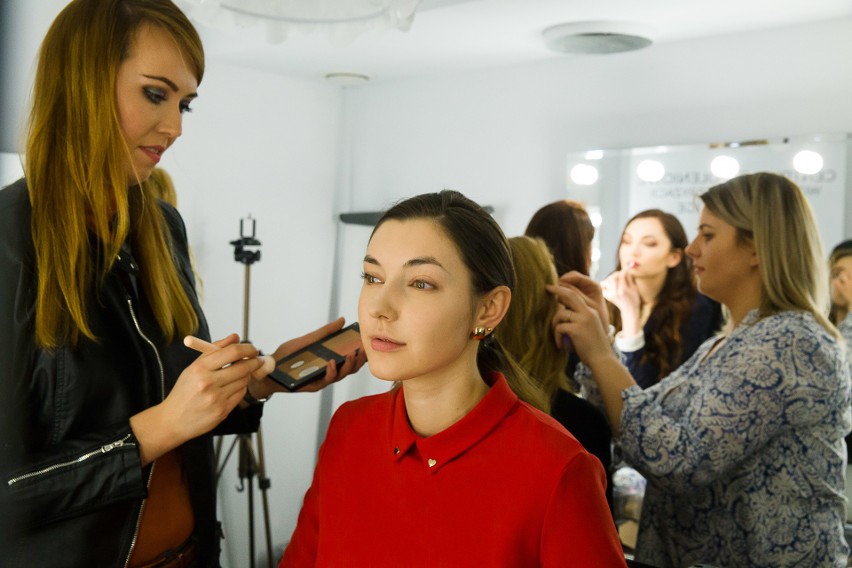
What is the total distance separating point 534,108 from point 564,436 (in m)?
2.41

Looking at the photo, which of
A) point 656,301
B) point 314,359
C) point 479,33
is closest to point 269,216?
point 479,33

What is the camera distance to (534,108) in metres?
3.18

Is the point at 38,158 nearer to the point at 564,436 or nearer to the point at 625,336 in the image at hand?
the point at 564,436

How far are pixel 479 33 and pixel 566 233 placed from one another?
0.81 m

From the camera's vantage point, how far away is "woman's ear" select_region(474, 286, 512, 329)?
3.39 feet

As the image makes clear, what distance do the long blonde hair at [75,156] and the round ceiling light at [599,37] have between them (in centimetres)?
174

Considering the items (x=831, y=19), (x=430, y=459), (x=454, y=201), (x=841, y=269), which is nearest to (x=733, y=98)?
(x=831, y=19)

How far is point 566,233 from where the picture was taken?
2.37m

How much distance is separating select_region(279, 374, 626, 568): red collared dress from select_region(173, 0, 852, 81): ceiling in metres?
1.22

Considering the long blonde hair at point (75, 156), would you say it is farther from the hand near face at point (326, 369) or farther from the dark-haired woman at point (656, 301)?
the dark-haired woman at point (656, 301)

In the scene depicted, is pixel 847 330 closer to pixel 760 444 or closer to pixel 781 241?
pixel 781 241

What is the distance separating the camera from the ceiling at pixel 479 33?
236cm

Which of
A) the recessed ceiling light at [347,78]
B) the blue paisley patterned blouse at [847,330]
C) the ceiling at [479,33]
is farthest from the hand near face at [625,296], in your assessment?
the recessed ceiling light at [347,78]

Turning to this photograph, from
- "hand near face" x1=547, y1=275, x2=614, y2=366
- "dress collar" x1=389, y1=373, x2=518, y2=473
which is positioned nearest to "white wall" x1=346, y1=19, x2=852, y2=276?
"hand near face" x1=547, y1=275, x2=614, y2=366
